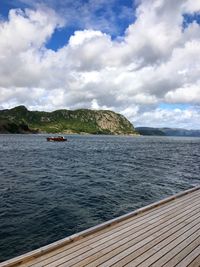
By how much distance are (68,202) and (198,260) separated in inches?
577

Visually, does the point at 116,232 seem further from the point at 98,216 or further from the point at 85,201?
the point at 85,201

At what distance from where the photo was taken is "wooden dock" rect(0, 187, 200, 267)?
811 cm

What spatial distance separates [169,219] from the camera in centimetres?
1230

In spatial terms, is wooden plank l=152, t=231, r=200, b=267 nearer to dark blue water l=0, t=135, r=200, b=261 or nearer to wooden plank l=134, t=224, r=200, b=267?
wooden plank l=134, t=224, r=200, b=267

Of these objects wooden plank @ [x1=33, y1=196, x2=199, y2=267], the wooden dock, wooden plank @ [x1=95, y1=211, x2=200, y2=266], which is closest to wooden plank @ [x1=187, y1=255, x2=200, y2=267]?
the wooden dock

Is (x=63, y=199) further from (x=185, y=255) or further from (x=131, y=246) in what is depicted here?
(x=185, y=255)

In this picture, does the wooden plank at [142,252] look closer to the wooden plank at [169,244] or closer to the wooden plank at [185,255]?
the wooden plank at [169,244]

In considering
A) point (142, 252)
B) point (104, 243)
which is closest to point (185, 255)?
point (142, 252)

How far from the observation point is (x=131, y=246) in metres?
9.24

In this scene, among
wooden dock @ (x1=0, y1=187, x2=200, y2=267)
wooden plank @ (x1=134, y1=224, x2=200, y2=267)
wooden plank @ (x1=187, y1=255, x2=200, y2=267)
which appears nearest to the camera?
wooden plank @ (x1=187, y1=255, x2=200, y2=267)

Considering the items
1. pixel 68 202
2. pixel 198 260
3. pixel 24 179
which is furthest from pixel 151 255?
pixel 24 179

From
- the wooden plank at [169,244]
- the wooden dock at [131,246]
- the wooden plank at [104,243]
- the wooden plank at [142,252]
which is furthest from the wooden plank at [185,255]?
the wooden plank at [104,243]

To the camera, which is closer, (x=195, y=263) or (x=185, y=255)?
(x=195, y=263)

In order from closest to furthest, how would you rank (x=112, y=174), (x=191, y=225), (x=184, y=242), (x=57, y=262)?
(x=57, y=262) → (x=184, y=242) → (x=191, y=225) → (x=112, y=174)
